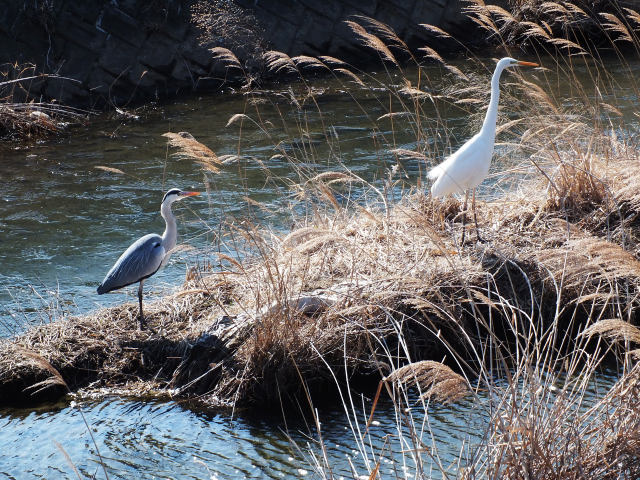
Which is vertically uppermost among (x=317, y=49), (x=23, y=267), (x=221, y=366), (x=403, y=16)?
(x=403, y=16)

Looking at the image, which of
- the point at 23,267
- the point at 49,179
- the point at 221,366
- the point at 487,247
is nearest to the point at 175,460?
the point at 221,366

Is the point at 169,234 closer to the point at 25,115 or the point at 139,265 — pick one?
the point at 139,265

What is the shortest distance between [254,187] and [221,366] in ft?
13.1

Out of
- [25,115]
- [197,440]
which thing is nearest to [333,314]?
[197,440]

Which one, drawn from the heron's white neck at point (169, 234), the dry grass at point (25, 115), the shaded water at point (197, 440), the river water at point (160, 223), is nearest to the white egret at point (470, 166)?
the river water at point (160, 223)

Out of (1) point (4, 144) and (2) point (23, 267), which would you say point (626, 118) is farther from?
(1) point (4, 144)

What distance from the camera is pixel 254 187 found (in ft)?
27.5

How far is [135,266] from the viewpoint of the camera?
17.1 feet

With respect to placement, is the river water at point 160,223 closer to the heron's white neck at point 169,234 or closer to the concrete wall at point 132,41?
the heron's white neck at point 169,234

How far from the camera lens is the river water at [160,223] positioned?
13.3ft

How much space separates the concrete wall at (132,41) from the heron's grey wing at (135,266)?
6.62 m

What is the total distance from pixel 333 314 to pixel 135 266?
4.79ft

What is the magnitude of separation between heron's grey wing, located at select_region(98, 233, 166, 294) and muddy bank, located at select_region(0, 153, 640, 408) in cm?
25

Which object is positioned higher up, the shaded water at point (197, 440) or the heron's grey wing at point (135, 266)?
the heron's grey wing at point (135, 266)
